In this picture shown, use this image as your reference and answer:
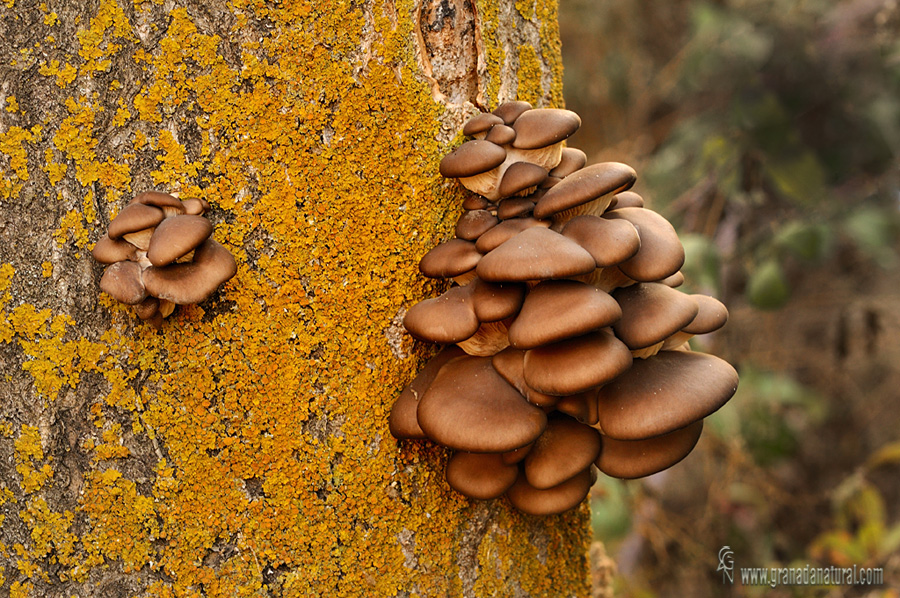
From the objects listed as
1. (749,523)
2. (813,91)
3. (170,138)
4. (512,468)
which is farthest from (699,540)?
(170,138)

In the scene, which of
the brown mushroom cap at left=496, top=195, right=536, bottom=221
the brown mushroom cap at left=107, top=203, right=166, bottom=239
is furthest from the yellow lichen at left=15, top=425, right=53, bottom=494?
the brown mushroom cap at left=496, top=195, right=536, bottom=221

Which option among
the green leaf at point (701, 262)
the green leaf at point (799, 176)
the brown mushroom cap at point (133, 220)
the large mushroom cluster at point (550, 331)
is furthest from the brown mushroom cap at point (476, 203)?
the green leaf at point (799, 176)

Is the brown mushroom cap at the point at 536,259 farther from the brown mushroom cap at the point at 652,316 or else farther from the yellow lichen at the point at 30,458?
the yellow lichen at the point at 30,458

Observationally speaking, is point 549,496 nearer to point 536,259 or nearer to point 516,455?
point 516,455

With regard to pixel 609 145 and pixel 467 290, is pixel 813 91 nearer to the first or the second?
pixel 609 145

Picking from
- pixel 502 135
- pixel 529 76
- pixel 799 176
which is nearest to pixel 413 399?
pixel 502 135

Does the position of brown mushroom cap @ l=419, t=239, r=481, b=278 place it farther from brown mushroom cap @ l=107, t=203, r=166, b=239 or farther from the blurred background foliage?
the blurred background foliage
